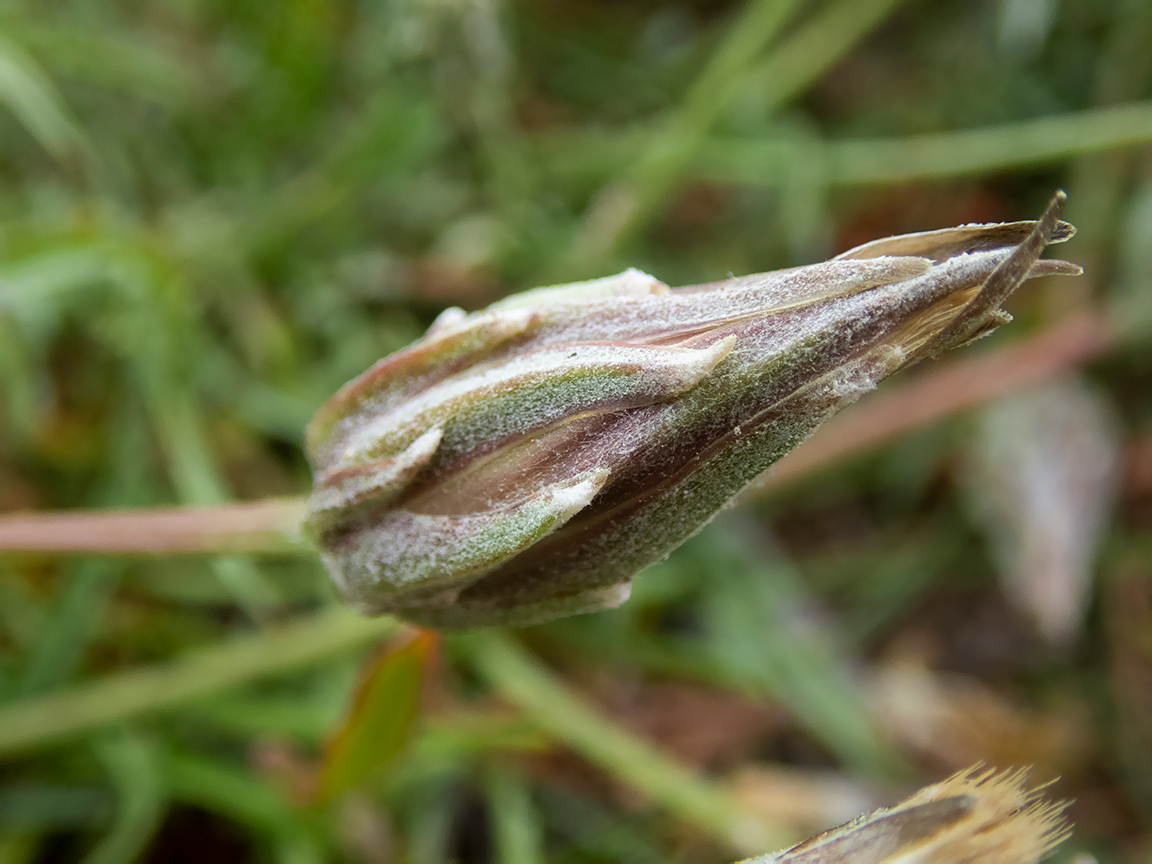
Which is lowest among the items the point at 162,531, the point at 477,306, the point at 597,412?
the point at 597,412

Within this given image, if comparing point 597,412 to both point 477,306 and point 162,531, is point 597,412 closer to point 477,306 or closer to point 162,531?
point 162,531

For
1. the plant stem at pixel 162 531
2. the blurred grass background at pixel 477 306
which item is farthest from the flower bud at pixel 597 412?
the blurred grass background at pixel 477 306

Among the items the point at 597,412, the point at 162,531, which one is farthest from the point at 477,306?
the point at 597,412

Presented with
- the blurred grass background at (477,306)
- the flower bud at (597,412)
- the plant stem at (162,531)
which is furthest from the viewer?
the blurred grass background at (477,306)

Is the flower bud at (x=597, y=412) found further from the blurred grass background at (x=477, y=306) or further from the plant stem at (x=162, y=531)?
the blurred grass background at (x=477, y=306)

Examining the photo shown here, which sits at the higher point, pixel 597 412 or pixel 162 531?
pixel 162 531

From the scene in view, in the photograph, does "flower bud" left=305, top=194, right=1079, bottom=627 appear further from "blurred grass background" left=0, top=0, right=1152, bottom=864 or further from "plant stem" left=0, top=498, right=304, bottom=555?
"blurred grass background" left=0, top=0, right=1152, bottom=864

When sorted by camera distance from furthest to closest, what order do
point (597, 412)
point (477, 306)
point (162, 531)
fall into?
1. point (477, 306)
2. point (162, 531)
3. point (597, 412)
